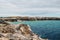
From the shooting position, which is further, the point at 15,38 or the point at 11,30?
the point at 11,30

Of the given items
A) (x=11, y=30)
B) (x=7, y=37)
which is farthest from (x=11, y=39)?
(x=11, y=30)

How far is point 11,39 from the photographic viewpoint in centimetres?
2584

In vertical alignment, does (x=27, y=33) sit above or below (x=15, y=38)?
below

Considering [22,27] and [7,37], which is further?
[22,27]

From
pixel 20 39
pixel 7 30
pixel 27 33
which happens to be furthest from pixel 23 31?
pixel 20 39

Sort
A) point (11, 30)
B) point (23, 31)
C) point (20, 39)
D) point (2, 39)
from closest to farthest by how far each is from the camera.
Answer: point (2, 39) → point (20, 39) → point (11, 30) → point (23, 31)

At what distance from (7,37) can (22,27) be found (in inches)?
525

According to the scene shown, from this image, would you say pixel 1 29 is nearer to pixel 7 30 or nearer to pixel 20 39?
pixel 7 30

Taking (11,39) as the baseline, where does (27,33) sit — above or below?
below

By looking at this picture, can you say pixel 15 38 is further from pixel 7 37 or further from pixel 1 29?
pixel 1 29

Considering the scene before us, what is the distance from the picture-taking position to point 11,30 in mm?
32625

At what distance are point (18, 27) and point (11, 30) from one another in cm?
613

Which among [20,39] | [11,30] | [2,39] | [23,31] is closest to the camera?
[2,39]

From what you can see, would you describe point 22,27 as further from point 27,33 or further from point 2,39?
point 2,39
